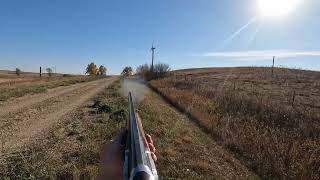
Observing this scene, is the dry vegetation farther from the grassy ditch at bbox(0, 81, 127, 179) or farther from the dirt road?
the dirt road

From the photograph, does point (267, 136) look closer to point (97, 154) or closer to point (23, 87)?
point (97, 154)

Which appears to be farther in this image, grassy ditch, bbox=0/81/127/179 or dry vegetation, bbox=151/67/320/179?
dry vegetation, bbox=151/67/320/179

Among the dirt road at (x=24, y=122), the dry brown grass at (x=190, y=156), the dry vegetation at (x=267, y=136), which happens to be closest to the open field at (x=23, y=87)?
the dirt road at (x=24, y=122)

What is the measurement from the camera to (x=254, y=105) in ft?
69.8

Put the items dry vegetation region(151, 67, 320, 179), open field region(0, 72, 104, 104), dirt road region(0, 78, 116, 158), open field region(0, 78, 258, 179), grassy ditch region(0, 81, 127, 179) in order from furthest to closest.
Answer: open field region(0, 72, 104, 104)
dirt road region(0, 78, 116, 158)
dry vegetation region(151, 67, 320, 179)
open field region(0, 78, 258, 179)
grassy ditch region(0, 81, 127, 179)

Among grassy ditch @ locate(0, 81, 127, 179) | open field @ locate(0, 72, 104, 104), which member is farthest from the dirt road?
open field @ locate(0, 72, 104, 104)

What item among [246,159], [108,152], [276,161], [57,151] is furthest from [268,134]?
[108,152]

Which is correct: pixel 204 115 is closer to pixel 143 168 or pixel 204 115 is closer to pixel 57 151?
pixel 57 151

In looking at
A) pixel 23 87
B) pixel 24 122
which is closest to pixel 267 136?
pixel 24 122

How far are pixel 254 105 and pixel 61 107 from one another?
10130 mm

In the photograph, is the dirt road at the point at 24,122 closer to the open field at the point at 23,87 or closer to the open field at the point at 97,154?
the open field at the point at 97,154

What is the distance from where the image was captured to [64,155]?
9.16 metres

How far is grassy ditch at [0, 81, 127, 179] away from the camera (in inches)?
294

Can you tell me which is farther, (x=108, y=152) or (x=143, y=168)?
(x=108, y=152)
